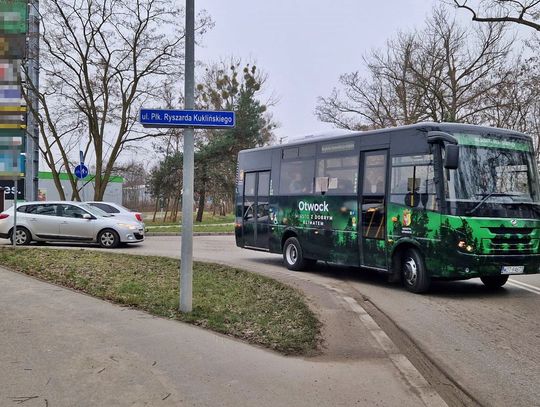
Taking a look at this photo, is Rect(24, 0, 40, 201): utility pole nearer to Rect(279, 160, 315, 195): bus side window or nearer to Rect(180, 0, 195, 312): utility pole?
Rect(279, 160, 315, 195): bus side window

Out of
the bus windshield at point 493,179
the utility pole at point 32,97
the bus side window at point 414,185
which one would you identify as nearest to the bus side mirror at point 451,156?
the bus windshield at point 493,179

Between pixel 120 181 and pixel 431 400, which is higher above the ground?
pixel 120 181

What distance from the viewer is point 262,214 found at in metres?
14.2

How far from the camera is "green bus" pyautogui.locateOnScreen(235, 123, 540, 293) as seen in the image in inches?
353

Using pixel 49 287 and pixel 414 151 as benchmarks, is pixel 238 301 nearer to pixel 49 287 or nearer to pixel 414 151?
pixel 49 287

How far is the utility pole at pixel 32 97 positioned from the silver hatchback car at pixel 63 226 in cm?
530

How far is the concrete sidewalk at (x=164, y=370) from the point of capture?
4250 millimetres

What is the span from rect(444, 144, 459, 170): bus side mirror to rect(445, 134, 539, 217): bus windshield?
13.3 inches

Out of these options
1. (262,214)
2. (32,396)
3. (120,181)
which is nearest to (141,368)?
(32,396)

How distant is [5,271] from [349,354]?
25.0 feet

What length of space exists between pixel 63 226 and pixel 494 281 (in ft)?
42.3

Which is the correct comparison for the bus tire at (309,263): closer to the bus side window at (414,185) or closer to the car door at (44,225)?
the bus side window at (414,185)

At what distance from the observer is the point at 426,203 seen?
9.35 metres

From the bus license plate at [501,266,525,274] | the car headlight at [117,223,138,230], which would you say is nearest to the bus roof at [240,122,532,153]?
the bus license plate at [501,266,525,274]
